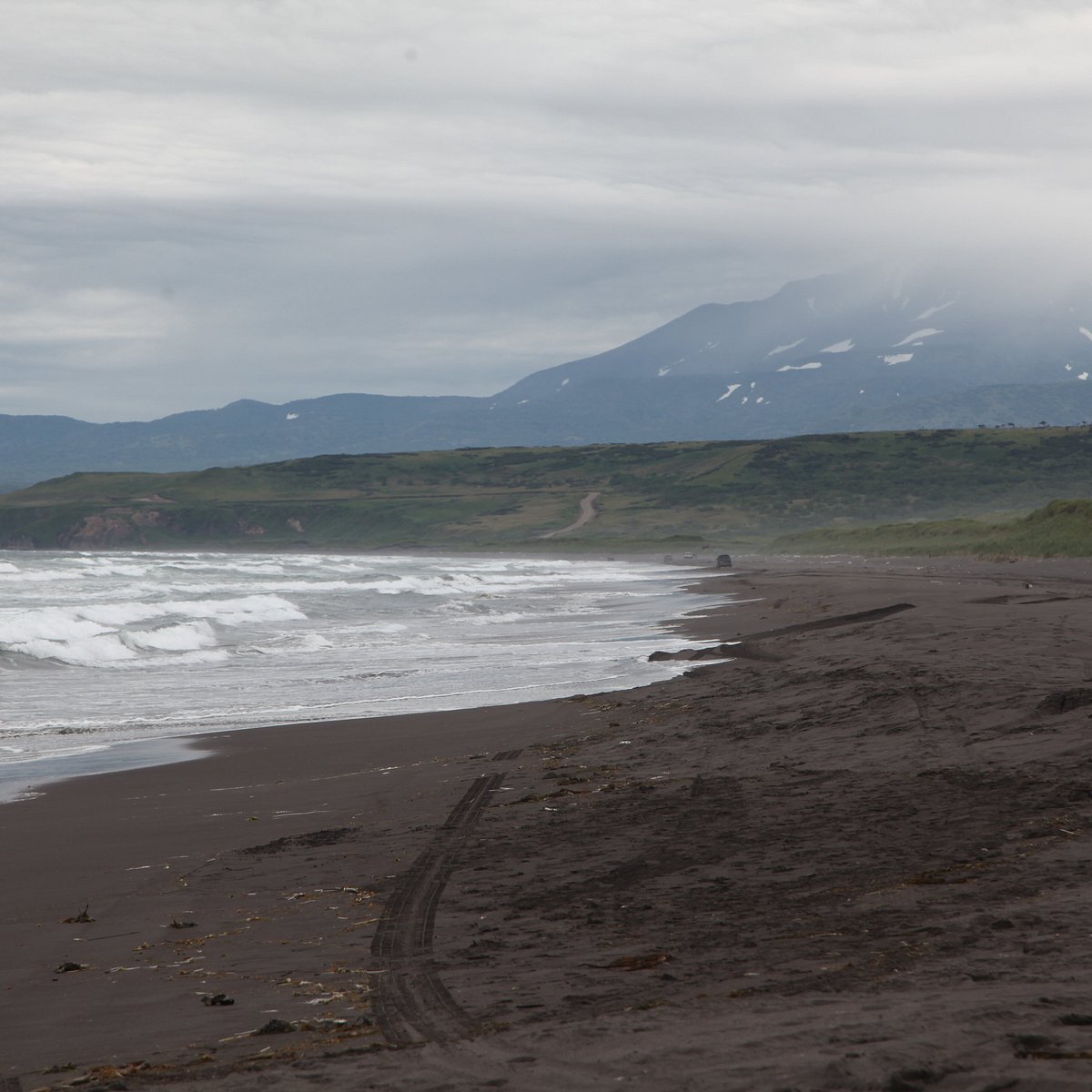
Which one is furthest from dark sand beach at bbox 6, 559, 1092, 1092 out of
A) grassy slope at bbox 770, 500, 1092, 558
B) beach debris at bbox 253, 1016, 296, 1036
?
grassy slope at bbox 770, 500, 1092, 558

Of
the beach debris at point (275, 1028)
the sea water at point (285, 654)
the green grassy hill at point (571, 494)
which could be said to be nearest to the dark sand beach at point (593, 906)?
the beach debris at point (275, 1028)

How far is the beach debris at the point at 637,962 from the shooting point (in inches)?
236

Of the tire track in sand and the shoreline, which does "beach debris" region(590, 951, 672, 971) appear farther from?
the shoreline

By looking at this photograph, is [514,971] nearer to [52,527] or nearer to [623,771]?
[623,771]

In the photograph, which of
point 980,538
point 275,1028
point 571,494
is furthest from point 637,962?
point 571,494

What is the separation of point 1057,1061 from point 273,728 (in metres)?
14.1

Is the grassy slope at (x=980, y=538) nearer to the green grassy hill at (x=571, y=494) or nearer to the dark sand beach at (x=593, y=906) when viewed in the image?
the green grassy hill at (x=571, y=494)

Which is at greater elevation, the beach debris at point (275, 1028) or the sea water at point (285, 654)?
the beach debris at point (275, 1028)

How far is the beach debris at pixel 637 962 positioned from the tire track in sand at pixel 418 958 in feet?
2.59

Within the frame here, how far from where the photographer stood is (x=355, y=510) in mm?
162750

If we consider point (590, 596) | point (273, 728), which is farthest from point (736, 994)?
point (590, 596)

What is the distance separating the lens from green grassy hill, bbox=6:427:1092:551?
13462 cm

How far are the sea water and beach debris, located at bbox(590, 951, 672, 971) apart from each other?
32.4 ft

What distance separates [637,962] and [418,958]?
A: 114 cm
